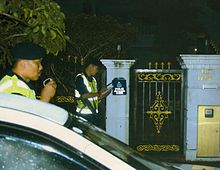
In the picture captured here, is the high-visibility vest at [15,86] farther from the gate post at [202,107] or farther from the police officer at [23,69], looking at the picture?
the gate post at [202,107]

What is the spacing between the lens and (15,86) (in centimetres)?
429

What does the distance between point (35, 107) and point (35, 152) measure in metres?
0.40

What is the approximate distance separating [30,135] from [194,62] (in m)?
7.11

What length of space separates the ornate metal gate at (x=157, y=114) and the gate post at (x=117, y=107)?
9.2 inches

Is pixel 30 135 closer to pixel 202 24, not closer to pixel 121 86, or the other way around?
pixel 121 86

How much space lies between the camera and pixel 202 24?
22.8 m

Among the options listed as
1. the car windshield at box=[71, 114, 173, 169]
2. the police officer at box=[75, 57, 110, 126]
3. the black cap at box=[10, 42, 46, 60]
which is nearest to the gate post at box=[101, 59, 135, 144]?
the police officer at box=[75, 57, 110, 126]

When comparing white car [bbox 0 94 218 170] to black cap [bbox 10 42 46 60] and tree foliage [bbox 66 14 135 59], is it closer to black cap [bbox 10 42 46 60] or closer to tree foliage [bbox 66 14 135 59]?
black cap [bbox 10 42 46 60]

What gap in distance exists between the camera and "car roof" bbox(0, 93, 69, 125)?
2.78 m

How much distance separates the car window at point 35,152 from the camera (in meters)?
2.55

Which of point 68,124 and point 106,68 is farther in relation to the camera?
point 106,68

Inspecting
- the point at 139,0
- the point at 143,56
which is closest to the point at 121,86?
the point at 143,56

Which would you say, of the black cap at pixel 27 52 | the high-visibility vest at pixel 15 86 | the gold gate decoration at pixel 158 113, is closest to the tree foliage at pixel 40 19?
the black cap at pixel 27 52

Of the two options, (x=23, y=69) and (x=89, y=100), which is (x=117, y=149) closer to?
(x=23, y=69)
